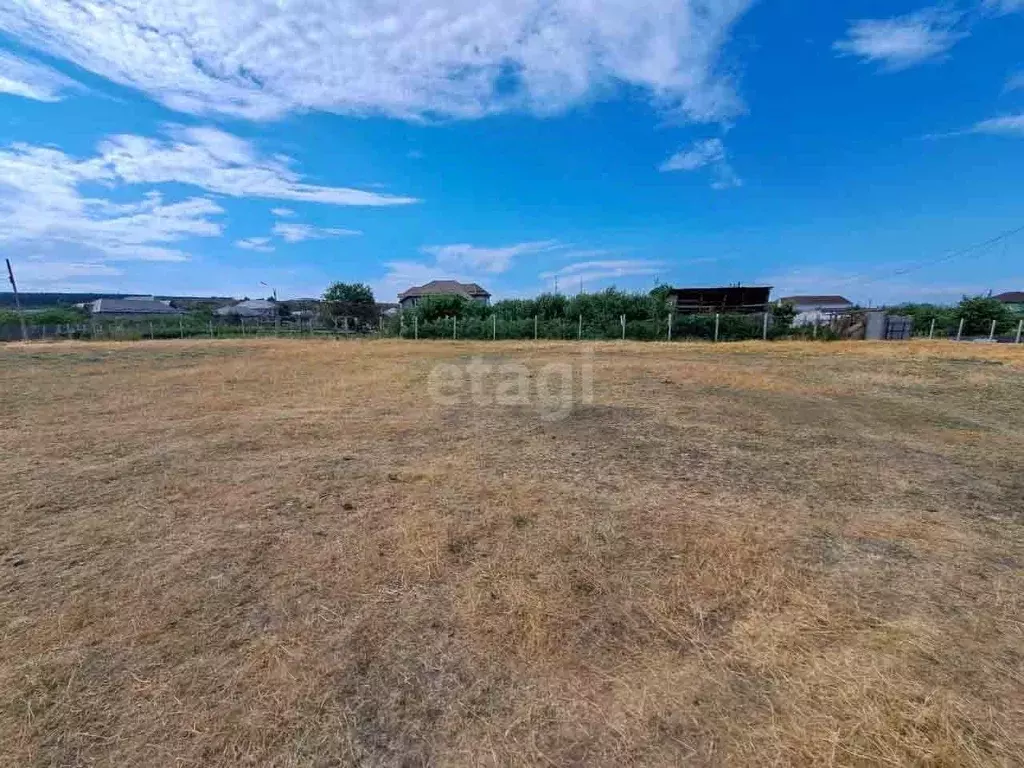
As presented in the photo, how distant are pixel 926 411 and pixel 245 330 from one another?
30788 millimetres

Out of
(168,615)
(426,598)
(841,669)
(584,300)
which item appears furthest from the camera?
(584,300)

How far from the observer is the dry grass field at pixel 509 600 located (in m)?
1.30

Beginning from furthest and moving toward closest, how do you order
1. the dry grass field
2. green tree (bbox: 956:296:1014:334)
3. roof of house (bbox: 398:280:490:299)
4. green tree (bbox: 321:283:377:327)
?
1. roof of house (bbox: 398:280:490:299)
2. green tree (bbox: 321:283:377:327)
3. green tree (bbox: 956:296:1014:334)
4. the dry grass field

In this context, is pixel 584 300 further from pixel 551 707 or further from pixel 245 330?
pixel 551 707

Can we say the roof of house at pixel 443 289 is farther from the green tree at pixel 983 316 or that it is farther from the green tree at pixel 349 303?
the green tree at pixel 983 316

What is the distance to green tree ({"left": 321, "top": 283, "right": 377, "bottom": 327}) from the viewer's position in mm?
36812

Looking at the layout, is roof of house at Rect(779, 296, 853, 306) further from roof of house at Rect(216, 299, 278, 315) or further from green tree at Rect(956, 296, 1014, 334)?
roof of house at Rect(216, 299, 278, 315)

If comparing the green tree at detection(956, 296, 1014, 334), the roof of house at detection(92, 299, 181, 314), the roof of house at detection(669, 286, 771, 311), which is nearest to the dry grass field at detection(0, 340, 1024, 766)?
the roof of house at detection(669, 286, 771, 311)

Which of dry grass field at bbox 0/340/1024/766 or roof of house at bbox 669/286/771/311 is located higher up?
roof of house at bbox 669/286/771/311

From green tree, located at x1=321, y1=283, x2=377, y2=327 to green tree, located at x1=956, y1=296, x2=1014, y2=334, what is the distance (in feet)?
122

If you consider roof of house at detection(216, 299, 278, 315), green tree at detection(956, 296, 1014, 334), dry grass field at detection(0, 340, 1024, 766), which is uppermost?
roof of house at detection(216, 299, 278, 315)

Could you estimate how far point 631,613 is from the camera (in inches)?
72.4

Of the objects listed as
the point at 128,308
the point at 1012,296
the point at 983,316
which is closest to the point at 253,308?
the point at 128,308

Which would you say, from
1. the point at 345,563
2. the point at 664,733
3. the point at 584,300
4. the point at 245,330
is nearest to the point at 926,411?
the point at 664,733
